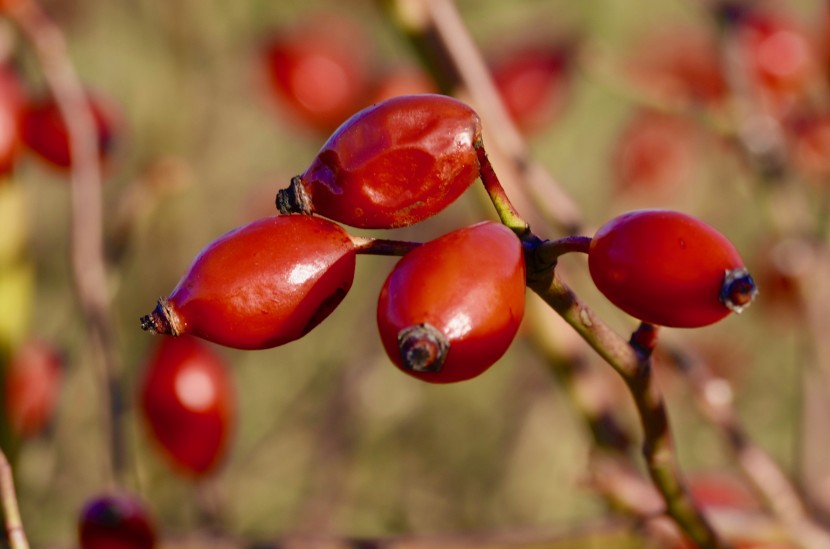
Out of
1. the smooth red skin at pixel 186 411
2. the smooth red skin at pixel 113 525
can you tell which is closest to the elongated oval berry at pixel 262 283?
the smooth red skin at pixel 113 525

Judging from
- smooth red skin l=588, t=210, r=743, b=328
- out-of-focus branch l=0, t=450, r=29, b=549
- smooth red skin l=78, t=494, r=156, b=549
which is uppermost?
out-of-focus branch l=0, t=450, r=29, b=549

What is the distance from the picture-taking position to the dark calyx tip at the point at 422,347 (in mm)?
668

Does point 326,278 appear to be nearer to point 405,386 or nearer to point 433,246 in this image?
point 433,246

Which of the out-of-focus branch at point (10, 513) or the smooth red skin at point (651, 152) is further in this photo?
the smooth red skin at point (651, 152)

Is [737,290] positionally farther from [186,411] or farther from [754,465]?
[186,411]

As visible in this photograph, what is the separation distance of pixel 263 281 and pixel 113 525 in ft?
1.66

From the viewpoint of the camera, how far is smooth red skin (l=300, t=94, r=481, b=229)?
2.51 ft

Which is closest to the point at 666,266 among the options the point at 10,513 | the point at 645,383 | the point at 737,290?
the point at 737,290

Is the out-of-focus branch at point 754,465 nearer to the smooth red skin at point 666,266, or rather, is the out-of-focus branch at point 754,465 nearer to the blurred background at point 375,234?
the blurred background at point 375,234

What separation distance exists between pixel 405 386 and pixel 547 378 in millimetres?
756

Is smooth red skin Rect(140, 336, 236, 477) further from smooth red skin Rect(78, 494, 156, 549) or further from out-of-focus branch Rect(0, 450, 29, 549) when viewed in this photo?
out-of-focus branch Rect(0, 450, 29, 549)

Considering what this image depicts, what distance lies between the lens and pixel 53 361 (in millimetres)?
2207

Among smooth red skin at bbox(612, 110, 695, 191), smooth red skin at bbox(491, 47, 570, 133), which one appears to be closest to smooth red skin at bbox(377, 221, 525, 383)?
smooth red skin at bbox(491, 47, 570, 133)

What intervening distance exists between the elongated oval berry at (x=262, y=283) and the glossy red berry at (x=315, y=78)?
200cm
